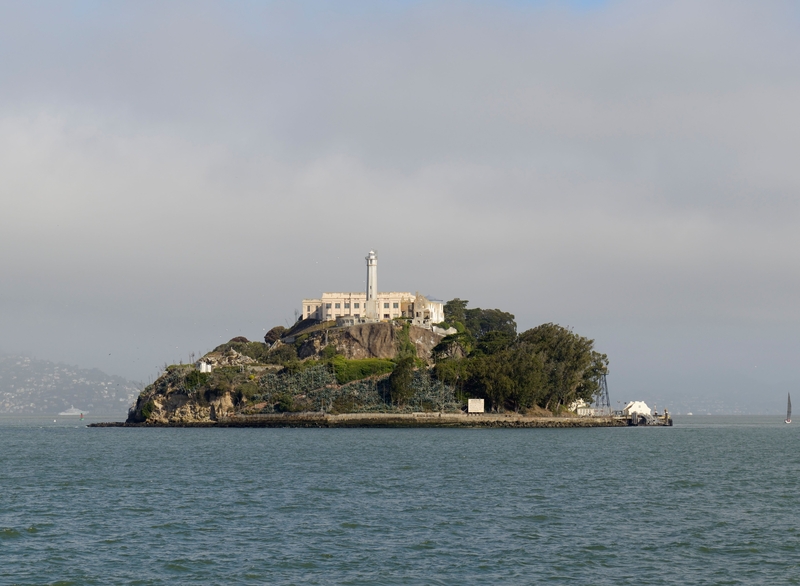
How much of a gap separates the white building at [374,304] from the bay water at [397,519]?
8889 centimetres

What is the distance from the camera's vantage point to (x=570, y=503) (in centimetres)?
4472

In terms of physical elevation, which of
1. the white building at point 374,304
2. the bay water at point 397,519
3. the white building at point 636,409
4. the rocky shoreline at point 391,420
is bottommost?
the bay water at point 397,519

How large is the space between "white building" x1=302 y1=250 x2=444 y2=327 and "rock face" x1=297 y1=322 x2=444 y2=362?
7734 mm

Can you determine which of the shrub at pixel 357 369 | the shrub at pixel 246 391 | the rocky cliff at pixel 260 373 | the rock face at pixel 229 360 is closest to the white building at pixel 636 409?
the rocky cliff at pixel 260 373

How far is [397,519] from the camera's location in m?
39.3

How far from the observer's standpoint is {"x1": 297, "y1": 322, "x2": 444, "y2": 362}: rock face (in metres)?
148

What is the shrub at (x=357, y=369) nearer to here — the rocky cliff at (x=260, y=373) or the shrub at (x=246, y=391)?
the rocky cliff at (x=260, y=373)

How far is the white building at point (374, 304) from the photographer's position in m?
163

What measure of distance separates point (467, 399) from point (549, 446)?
1800 inches

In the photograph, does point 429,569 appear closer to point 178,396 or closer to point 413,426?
point 413,426

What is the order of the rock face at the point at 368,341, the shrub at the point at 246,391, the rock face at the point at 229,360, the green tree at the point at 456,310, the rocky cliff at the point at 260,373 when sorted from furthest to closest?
1. the green tree at the point at 456,310
2. the rock face at the point at 368,341
3. the rock face at the point at 229,360
4. the rocky cliff at the point at 260,373
5. the shrub at the point at 246,391

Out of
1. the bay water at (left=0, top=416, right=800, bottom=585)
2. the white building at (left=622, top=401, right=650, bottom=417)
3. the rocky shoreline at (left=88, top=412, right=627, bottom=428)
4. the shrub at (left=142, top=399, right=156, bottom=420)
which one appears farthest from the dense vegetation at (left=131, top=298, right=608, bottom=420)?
the bay water at (left=0, top=416, right=800, bottom=585)

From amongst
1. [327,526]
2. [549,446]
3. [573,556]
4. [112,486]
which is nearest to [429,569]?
[573,556]

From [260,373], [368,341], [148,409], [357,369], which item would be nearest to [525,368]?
[357,369]
